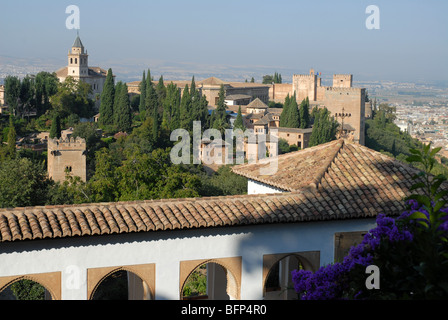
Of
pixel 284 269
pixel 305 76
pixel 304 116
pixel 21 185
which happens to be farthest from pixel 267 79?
pixel 284 269

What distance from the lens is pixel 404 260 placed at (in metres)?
4.82

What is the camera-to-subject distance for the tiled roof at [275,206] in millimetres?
7129

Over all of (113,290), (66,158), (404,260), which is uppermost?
(404,260)

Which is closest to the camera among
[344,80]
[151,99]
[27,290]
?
[27,290]

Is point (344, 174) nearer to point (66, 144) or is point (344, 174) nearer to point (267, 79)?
point (66, 144)

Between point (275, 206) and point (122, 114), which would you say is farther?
point (122, 114)

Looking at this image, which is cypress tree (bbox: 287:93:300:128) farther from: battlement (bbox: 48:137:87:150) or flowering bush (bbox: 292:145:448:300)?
flowering bush (bbox: 292:145:448:300)

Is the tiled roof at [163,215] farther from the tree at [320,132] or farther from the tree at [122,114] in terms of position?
the tree at [320,132]

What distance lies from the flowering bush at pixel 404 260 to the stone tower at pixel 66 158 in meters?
30.0

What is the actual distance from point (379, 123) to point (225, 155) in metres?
32.0

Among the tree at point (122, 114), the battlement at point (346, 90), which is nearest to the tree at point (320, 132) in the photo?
the battlement at point (346, 90)

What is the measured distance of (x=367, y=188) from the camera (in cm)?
898

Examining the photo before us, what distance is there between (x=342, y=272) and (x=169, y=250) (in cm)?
287
